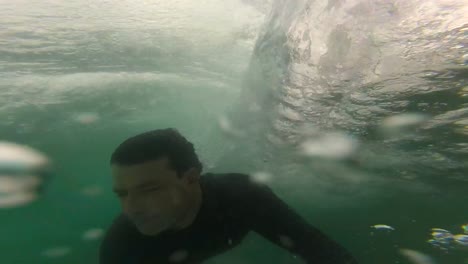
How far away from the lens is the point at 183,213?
341 cm

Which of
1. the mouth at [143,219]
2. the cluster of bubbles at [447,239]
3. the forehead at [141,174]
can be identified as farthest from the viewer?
the cluster of bubbles at [447,239]

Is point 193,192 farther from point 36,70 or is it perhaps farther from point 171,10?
point 36,70

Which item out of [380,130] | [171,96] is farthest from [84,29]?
[380,130]

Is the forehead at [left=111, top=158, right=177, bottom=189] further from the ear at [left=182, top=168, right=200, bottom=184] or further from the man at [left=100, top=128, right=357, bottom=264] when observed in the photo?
the ear at [left=182, top=168, right=200, bottom=184]

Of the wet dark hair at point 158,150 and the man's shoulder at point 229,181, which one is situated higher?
the wet dark hair at point 158,150

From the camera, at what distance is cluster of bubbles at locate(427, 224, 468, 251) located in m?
27.9

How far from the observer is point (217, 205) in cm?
364

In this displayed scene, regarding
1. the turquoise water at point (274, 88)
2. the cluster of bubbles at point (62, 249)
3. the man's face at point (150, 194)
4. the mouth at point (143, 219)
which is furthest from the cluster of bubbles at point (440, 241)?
the cluster of bubbles at point (62, 249)

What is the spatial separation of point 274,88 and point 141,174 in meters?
6.59

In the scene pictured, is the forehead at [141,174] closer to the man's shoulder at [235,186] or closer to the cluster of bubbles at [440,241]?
the man's shoulder at [235,186]

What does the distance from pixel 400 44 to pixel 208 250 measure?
446 cm

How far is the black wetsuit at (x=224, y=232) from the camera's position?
3.17 meters

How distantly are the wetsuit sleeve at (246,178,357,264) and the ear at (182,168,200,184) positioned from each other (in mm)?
Result: 568

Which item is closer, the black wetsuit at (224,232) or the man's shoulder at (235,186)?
the black wetsuit at (224,232)
